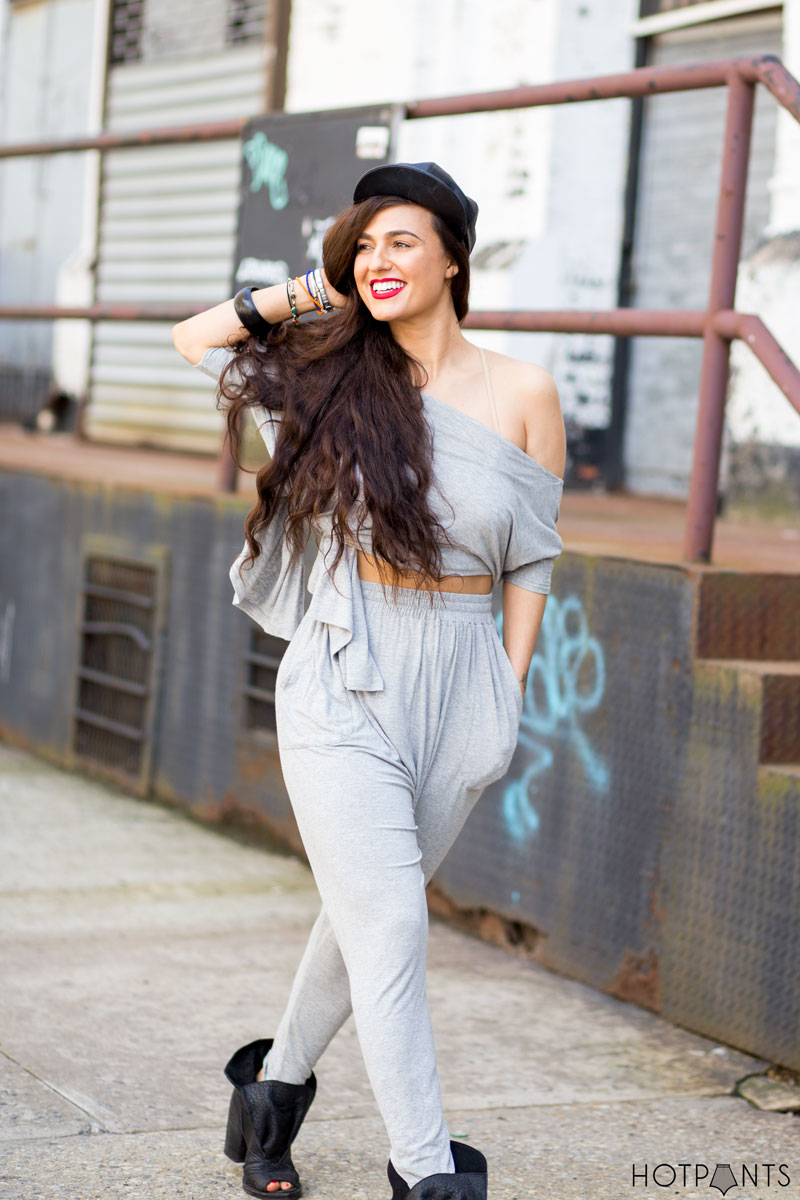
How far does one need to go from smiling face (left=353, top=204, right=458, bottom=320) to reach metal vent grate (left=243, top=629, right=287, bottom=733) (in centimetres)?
302

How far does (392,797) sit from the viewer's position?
2.78m

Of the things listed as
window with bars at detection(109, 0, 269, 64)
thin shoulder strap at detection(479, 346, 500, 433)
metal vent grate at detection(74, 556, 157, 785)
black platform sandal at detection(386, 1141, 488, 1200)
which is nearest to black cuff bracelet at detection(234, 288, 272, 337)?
thin shoulder strap at detection(479, 346, 500, 433)

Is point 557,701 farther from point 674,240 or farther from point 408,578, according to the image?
point 674,240

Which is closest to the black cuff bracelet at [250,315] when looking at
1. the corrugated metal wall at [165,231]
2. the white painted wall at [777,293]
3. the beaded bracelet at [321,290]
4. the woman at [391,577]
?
the woman at [391,577]

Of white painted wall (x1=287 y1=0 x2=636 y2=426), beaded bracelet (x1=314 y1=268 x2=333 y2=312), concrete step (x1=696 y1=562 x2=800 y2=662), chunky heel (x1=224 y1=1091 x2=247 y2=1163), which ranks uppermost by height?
white painted wall (x1=287 y1=0 x2=636 y2=426)

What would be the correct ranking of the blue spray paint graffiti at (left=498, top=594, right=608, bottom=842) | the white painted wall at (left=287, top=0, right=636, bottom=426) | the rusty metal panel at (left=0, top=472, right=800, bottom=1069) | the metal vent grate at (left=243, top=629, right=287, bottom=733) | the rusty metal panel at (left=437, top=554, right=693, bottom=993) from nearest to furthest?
the rusty metal panel at (left=0, top=472, right=800, bottom=1069) → the rusty metal panel at (left=437, top=554, right=693, bottom=993) → the blue spray paint graffiti at (left=498, top=594, right=608, bottom=842) → the metal vent grate at (left=243, top=629, right=287, bottom=733) → the white painted wall at (left=287, top=0, right=636, bottom=426)

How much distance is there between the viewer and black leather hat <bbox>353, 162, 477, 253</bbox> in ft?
9.36

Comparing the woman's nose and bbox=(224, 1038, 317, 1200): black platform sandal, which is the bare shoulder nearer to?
the woman's nose

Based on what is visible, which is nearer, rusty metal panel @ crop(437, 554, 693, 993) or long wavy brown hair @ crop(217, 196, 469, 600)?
long wavy brown hair @ crop(217, 196, 469, 600)

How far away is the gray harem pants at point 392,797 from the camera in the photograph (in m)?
2.71

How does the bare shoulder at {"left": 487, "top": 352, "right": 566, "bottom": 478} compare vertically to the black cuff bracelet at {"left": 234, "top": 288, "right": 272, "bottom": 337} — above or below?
below

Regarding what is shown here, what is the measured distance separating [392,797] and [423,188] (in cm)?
106

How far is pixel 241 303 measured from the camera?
121 inches

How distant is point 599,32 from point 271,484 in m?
6.00
